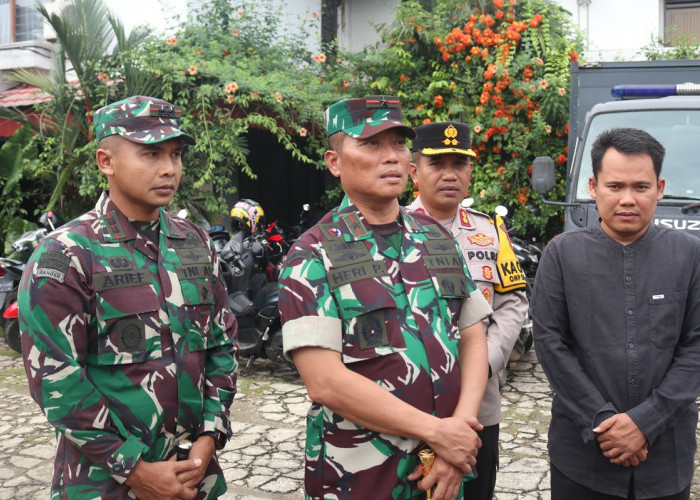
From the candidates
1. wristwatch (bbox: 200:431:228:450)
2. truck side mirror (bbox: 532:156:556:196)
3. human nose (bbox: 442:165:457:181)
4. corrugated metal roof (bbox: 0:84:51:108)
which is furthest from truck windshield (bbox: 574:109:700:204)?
corrugated metal roof (bbox: 0:84:51:108)

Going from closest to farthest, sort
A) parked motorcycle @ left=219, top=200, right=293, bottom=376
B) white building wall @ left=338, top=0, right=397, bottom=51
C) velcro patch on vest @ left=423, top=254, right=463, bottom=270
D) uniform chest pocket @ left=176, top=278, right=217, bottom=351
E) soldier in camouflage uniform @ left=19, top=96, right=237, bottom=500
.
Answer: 1. soldier in camouflage uniform @ left=19, top=96, right=237, bottom=500
2. velcro patch on vest @ left=423, top=254, right=463, bottom=270
3. uniform chest pocket @ left=176, top=278, right=217, bottom=351
4. parked motorcycle @ left=219, top=200, right=293, bottom=376
5. white building wall @ left=338, top=0, right=397, bottom=51

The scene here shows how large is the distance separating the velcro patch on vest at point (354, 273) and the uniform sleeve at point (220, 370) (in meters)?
0.61

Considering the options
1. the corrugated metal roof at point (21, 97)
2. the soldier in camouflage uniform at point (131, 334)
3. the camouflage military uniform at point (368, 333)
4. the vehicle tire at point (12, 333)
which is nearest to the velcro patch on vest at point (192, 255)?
the soldier in camouflage uniform at point (131, 334)

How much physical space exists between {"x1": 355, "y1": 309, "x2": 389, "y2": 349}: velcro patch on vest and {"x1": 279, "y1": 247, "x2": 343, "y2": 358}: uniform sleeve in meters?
0.06

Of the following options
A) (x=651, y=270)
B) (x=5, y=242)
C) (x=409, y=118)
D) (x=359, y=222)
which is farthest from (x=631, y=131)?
(x=5, y=242)

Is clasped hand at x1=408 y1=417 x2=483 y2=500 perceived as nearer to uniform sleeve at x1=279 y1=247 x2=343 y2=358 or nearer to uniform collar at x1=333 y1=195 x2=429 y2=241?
uniform sleeve at x1=279 y1=247 x2=343 y2=358

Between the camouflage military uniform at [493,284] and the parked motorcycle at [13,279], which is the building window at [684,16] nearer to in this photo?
the parked motorcycle at [13,279]

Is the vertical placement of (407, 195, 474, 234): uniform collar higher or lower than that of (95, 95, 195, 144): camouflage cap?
lower

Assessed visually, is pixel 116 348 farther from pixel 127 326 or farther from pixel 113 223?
pixel 113 223

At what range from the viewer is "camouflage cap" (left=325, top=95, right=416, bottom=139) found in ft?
6.55

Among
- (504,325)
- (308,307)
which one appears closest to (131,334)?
(308,307)

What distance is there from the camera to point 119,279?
2045 millimetres

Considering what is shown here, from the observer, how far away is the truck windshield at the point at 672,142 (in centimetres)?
531

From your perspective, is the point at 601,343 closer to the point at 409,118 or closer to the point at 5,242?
the point at 409,118
